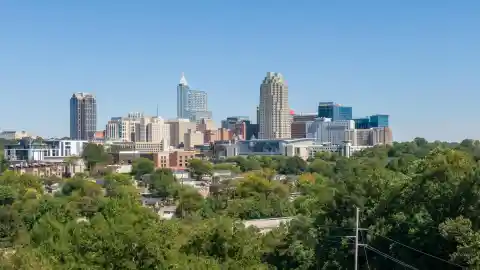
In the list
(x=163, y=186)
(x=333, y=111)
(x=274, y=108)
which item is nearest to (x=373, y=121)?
(x=333, y=111)

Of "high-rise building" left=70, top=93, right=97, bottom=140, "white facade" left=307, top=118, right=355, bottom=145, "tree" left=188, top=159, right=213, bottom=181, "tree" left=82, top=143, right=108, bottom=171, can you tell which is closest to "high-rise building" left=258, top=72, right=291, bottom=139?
"white facade" left=307, top=118, right=355, bottom=145

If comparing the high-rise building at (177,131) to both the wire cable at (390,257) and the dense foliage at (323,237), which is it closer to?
the dense foliage at (323,237)

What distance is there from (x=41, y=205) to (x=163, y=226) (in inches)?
486

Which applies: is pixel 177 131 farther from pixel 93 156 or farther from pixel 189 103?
pixel 189 103

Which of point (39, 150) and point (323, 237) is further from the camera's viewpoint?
point (39, 150)

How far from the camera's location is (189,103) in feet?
618

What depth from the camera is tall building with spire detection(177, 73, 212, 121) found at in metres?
185

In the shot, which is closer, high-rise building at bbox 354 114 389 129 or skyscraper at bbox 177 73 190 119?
high-rise building at bbox 354 114 389 129

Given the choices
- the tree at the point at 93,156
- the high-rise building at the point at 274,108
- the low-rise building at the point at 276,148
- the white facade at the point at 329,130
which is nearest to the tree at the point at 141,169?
the tree at the point at 93,156

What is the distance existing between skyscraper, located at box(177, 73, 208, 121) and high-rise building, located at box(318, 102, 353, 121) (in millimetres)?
66408

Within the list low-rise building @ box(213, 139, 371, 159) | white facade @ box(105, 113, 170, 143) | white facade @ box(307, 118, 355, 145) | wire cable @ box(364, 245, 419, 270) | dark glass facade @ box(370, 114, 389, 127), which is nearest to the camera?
wire cable @ box(364, 245, 419, 270)

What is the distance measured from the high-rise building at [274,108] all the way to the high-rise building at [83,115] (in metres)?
30.6

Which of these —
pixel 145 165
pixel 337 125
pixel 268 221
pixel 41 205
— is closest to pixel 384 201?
pixel 268 221

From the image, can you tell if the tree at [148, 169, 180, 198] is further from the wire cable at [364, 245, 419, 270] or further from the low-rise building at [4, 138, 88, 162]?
the low-rise building at [4, 138, 88, 162]
